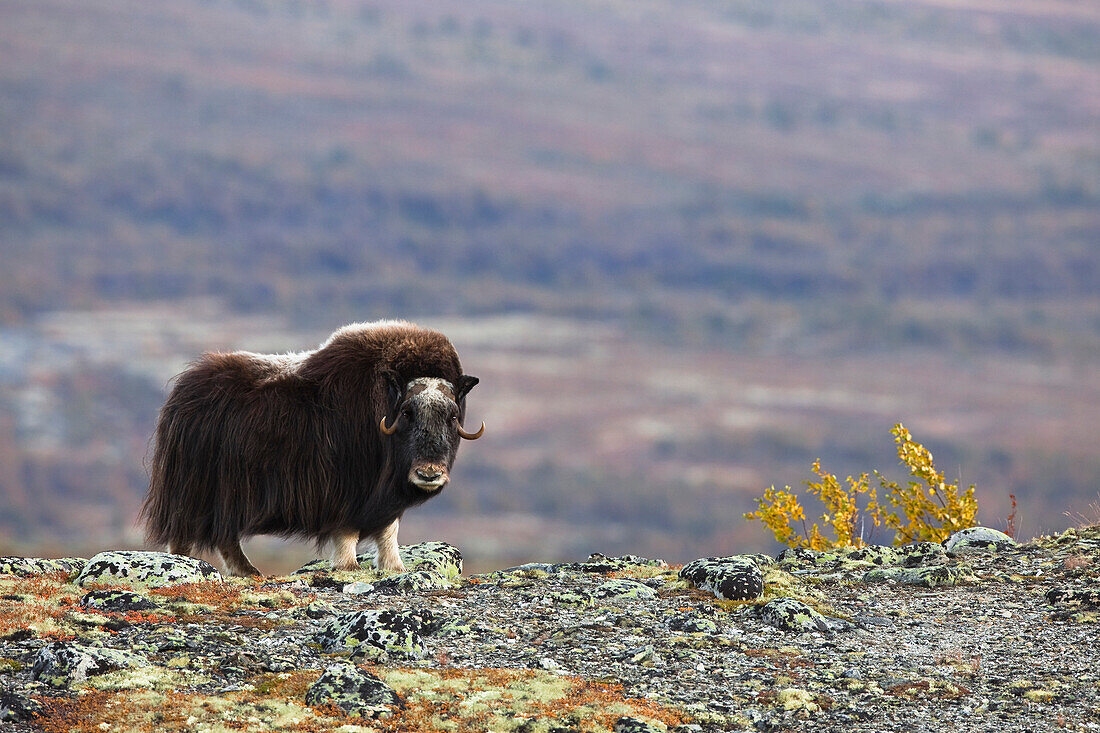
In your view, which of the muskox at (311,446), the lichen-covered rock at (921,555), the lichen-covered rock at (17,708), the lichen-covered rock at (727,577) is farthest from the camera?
the muskox at (311,446)

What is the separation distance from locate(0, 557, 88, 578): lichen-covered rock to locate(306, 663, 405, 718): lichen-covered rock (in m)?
3.73

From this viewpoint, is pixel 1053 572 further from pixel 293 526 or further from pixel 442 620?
pixel 293 526

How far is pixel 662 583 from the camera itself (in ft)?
27.2

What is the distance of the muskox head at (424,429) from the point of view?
9156 mm

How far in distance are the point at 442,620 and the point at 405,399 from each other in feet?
8.86

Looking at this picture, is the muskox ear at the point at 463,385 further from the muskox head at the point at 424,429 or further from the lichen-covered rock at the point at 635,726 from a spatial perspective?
the lichen-covered rock at the point at 635,726

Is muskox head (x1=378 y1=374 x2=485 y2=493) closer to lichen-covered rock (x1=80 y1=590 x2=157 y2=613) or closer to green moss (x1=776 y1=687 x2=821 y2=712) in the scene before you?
lichen-covered rock (x1=80 y1=590 x2=157 y2=613)

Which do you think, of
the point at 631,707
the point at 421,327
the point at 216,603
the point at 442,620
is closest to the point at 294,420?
the point at 421,327

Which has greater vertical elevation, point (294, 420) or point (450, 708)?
point (294, 420)

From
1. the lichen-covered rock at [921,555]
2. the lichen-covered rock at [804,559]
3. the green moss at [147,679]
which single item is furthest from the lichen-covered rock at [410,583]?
the lichen-covered rock at [921,555]

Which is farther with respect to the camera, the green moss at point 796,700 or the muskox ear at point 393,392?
the muskox ear at point 393,392

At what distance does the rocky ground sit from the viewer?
5551 millimetres

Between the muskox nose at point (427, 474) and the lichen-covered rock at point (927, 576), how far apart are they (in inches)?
134

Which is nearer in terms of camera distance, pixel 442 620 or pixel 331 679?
pixel 331 679
